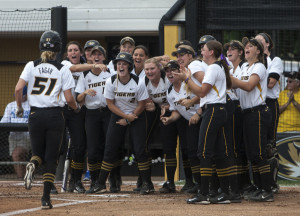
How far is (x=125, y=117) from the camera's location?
9.85m

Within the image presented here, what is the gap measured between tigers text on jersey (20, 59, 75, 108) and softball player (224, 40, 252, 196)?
217 centimetres

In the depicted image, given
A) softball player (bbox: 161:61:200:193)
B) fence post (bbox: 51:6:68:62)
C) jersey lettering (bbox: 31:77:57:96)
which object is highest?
fence post (bbox: 51:6:68:62)

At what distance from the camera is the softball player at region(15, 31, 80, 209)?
8305 millimetres

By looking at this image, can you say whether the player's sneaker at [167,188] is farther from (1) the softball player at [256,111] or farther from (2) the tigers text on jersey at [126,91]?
(1) the softball player at [256,111]

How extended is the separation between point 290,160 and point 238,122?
304 cm

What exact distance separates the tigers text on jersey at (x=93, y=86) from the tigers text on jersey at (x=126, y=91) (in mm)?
378

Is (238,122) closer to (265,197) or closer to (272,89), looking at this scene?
(272,89)

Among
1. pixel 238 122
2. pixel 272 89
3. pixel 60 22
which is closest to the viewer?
pixel 238 122

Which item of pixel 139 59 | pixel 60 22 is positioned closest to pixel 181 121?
pixel 139 59

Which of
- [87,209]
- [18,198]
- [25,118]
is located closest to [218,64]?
[87,209]

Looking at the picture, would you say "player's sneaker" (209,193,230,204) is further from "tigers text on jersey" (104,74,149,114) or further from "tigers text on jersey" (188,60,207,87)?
"tigers text on jersey" (104,74,149,114)

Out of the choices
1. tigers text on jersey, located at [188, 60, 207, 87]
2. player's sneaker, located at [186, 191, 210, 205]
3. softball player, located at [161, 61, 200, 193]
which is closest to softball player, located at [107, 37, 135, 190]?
softball player, located at [161, 61, 200, 193]

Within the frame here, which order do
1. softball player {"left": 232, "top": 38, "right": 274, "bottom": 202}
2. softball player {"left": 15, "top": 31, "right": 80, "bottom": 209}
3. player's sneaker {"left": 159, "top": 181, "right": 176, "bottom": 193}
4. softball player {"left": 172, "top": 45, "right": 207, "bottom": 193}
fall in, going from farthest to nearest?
1. player's sneaker {"left": 159, "top": 181, "right": 176, "bottom": 193}
2. softball player {"left": 172, "top": 45, "right": 207, "bottom": 193}
3. softball player {"left": 232, "top": 38, "right": 274, "bottom": 202}
4. softball player {"left": 15, "top": 31, "right": 80, "bottom": 209}

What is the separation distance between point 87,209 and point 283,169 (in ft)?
16.7
